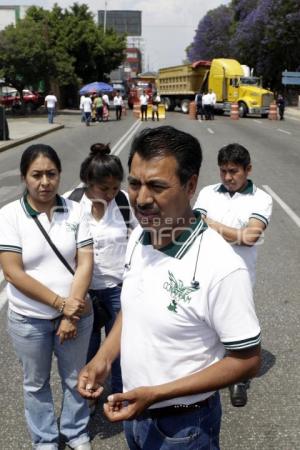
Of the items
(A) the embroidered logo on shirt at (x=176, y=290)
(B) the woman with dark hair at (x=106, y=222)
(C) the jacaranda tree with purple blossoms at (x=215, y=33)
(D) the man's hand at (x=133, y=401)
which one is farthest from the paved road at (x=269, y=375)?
(C) the jacaranda tree with purple blossoms at (x=215, y=33)

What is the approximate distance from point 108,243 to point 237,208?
0.91 metres

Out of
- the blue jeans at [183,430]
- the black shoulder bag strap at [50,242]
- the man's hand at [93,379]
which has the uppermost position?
the black shoulder bag strap at [50,242]

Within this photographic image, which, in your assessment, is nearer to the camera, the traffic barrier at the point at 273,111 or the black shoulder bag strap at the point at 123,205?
the black shoulder bag strap at the point at 123,205

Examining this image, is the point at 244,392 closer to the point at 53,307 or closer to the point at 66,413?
the point at 66,413

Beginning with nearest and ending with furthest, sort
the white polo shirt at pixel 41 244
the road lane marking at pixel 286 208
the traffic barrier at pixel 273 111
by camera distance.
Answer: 1. the white polo shirt at pixel 41 244
2. the road lane marking at pixel 286 208
3. the traffic barrier at pixel 273 111

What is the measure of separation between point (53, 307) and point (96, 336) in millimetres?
801

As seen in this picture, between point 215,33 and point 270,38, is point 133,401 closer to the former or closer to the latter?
point 270,38

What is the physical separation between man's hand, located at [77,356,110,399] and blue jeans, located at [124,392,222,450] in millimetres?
220

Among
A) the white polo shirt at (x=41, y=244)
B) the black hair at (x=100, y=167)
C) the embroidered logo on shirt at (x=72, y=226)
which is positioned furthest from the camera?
the black hair at (x=100, y=167)

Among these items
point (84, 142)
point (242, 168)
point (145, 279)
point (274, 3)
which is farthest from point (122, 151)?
point (274, 3)

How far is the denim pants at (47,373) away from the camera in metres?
2.86

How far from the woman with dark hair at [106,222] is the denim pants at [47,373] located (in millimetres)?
308

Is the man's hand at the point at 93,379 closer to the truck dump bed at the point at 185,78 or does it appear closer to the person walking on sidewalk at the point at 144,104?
the person walking on sidewalk at the point at 144,104

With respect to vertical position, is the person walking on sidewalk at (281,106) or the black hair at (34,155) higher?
the black hair at (34,155)
